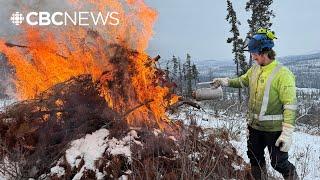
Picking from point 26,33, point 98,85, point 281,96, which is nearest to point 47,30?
point 26,33

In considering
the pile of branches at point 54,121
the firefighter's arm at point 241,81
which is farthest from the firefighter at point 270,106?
the pile of branches at point 54,121

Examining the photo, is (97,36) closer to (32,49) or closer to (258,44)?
(32,49)

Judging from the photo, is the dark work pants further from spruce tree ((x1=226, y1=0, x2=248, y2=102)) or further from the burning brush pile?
spruce tree ((x1=226, y1=0, x2=248, y2=102))

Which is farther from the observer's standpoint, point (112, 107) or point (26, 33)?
point (26, 33)

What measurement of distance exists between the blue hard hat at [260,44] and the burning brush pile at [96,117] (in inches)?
60.4

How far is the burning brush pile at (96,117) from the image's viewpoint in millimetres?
5867

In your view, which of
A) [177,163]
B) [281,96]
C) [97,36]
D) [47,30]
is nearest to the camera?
[281,96]

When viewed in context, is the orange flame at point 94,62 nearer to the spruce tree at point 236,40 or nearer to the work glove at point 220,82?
the work glove at point 220,82

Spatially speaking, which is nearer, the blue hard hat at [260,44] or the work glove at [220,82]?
the blue hard hat at [260,44]

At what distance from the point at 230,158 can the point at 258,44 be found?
6.75ft

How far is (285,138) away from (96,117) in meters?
2.90

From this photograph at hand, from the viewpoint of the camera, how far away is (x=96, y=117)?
6453mm

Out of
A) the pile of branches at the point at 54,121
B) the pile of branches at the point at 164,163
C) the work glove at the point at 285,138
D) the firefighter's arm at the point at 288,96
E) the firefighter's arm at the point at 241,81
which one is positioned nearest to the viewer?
the work glove at the point at 285,138

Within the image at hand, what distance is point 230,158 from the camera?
6.56 m
